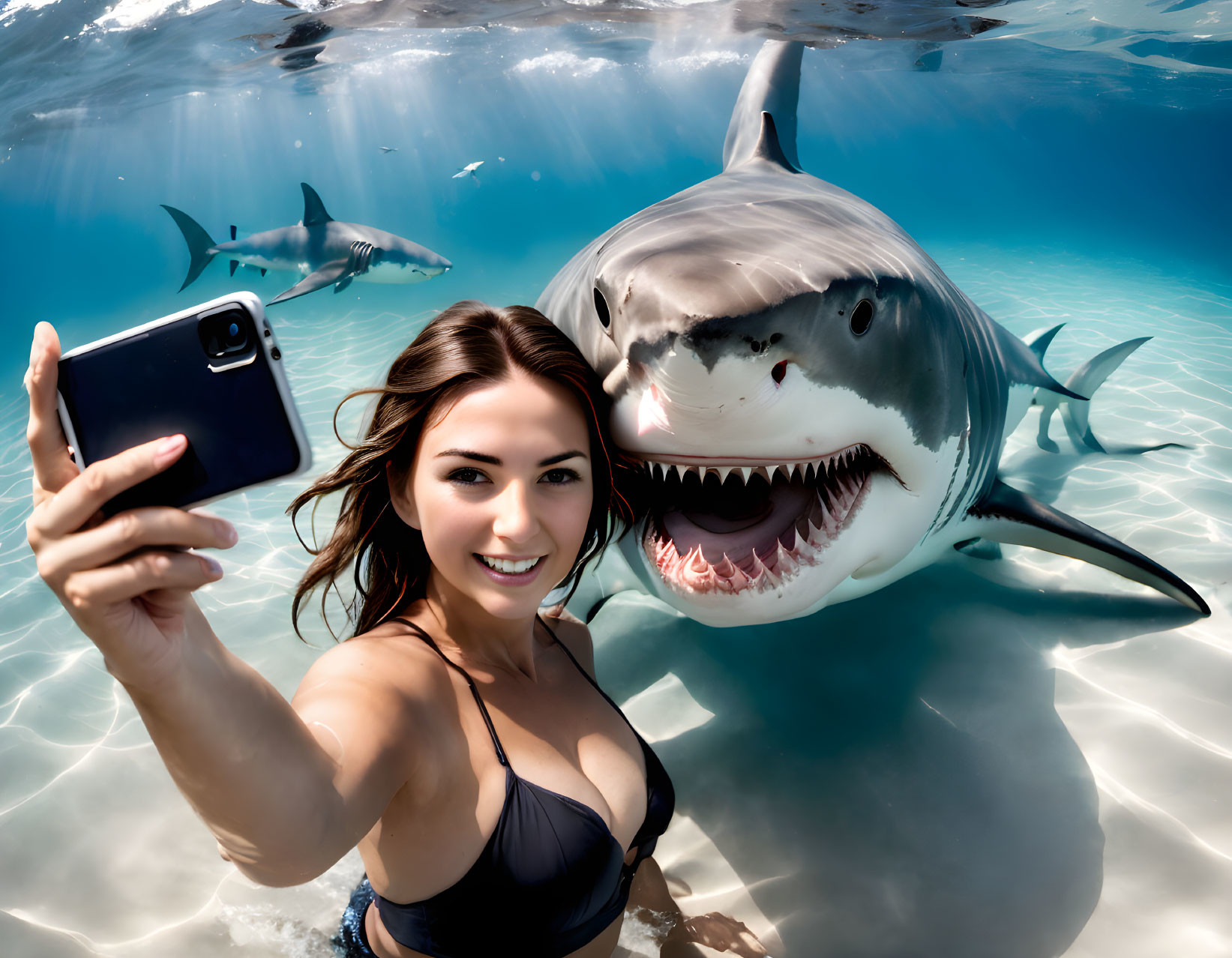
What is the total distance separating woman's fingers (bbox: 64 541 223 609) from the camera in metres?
0.66

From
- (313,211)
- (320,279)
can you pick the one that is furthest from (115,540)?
(313,211)

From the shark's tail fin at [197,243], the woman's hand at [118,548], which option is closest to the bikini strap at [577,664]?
the woman's hand at [118,548]

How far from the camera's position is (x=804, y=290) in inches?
55.8

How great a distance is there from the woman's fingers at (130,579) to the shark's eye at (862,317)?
1.36 meters

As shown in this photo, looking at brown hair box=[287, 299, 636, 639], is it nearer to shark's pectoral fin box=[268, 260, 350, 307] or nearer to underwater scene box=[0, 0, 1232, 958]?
underwater scene box=[0, 0, 1232, 958]

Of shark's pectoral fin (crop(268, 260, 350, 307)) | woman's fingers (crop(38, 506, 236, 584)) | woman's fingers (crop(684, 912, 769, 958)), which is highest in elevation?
woman's fingers (crop(38, 506, 236, 584))

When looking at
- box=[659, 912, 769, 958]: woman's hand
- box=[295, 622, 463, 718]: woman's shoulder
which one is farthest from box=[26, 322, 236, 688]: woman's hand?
box=[659, 912, 769, 958]: woman's hand


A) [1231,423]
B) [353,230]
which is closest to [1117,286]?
[1231,423]

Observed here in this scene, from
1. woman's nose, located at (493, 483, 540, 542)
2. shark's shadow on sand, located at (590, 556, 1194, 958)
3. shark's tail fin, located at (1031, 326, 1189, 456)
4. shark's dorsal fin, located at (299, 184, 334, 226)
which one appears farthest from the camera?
shark's dorsal fin, located at (299, 184, 334, 226)

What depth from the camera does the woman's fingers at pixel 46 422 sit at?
740 millimetres

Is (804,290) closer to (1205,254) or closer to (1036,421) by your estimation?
(1036,421)

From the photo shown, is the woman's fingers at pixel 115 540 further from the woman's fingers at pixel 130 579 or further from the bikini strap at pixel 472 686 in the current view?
the bikini strap at pixel 472 686

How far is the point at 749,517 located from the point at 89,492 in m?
1.51

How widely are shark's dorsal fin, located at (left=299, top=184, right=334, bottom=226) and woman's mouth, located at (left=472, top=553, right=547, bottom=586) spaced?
31.3 feet
